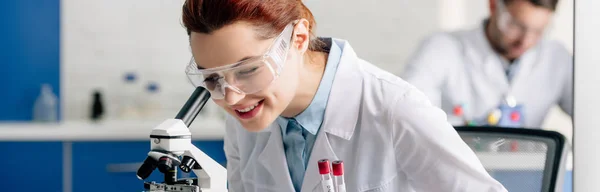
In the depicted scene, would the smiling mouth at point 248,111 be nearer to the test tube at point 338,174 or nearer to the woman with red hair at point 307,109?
the woman with red hair at point 307,109

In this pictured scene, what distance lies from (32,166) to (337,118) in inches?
98.7

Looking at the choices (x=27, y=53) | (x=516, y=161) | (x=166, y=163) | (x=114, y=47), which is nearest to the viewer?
(x=166, y=163)

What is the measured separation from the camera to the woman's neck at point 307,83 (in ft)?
5.45

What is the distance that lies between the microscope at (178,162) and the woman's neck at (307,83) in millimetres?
398

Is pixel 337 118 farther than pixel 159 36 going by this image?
No

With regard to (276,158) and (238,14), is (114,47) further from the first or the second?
(238,14)

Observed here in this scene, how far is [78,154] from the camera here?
371 centimetres

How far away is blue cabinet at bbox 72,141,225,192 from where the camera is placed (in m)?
3.71

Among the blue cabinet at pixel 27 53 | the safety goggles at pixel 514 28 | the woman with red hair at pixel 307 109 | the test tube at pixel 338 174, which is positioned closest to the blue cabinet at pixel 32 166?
the blue cabinet at pixel 27 53

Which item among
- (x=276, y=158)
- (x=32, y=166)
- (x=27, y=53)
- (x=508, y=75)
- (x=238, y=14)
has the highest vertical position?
(x=238, y=14)

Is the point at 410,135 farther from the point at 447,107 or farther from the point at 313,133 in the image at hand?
the point at 447,107

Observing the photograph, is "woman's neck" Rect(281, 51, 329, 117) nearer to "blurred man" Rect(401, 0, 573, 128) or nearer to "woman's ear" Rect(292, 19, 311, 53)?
"woman's ear" Rect(292, 19, 311, 53)

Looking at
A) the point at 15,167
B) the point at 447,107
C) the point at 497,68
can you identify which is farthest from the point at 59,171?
the point at 497,68

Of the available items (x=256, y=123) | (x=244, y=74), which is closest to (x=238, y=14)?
(x=244, y=74)
